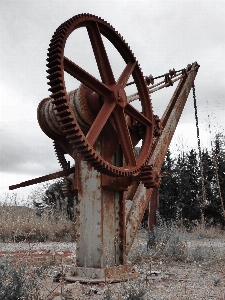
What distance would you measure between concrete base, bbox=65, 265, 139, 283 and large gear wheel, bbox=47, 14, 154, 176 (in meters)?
0.83

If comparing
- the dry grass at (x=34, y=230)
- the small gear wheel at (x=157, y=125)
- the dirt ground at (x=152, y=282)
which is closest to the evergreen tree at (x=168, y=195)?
the dry grass at (x=34, y=230)

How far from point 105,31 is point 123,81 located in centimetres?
50

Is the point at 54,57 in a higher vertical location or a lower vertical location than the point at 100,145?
higher

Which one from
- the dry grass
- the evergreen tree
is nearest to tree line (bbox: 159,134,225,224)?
the evergreen tree

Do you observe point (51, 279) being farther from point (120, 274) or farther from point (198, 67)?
point (198, 67)

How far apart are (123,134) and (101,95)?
0.42 meters

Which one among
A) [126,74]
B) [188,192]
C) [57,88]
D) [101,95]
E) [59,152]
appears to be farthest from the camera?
[188,192]

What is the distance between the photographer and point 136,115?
12.3 ft

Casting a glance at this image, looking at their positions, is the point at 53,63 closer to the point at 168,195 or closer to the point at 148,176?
the point at 148,176

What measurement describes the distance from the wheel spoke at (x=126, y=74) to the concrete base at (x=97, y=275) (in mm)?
1689

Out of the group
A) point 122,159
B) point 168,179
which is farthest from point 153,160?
point 168,179

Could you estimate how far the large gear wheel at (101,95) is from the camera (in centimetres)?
285

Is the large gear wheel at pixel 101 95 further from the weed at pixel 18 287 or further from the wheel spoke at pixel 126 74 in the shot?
the weed at pixel 18 287

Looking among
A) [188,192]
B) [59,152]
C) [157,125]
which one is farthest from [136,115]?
[188,192]
